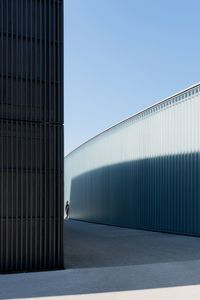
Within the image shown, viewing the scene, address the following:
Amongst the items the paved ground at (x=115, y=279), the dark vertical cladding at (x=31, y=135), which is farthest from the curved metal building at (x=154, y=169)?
the dark vertical cladding at (x=31, y=135)

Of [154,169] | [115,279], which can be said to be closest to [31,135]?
[115,279]

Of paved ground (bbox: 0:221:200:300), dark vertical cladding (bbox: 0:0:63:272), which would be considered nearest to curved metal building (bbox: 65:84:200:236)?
paved ground (bbox: 0:221:200:300)

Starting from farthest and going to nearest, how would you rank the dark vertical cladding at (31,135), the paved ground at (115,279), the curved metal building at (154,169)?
the curved metal building at (154,169)
the dark vertical cladding at (31,135)
the paved ground at (115,279)

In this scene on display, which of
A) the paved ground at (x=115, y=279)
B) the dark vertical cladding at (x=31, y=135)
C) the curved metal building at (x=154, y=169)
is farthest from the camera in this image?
the curved metal building at (x=154, y=169)

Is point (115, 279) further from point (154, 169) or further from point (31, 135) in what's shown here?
point (154, 169)

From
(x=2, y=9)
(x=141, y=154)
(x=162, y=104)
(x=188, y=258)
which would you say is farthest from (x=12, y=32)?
(x=141, y=154)

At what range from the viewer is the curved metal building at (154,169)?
19.7 meters

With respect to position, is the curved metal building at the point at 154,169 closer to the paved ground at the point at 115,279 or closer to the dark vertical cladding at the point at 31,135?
the paved ground at the point at 115,279

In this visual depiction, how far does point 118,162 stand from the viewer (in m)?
30.4

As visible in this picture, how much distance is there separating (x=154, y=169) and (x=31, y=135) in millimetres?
14076

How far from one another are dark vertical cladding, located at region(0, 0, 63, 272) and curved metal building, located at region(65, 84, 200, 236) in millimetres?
10281

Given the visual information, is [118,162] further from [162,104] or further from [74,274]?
[74,274]

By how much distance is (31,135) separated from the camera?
397 inches

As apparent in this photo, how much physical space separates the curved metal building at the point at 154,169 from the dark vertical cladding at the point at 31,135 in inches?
405
